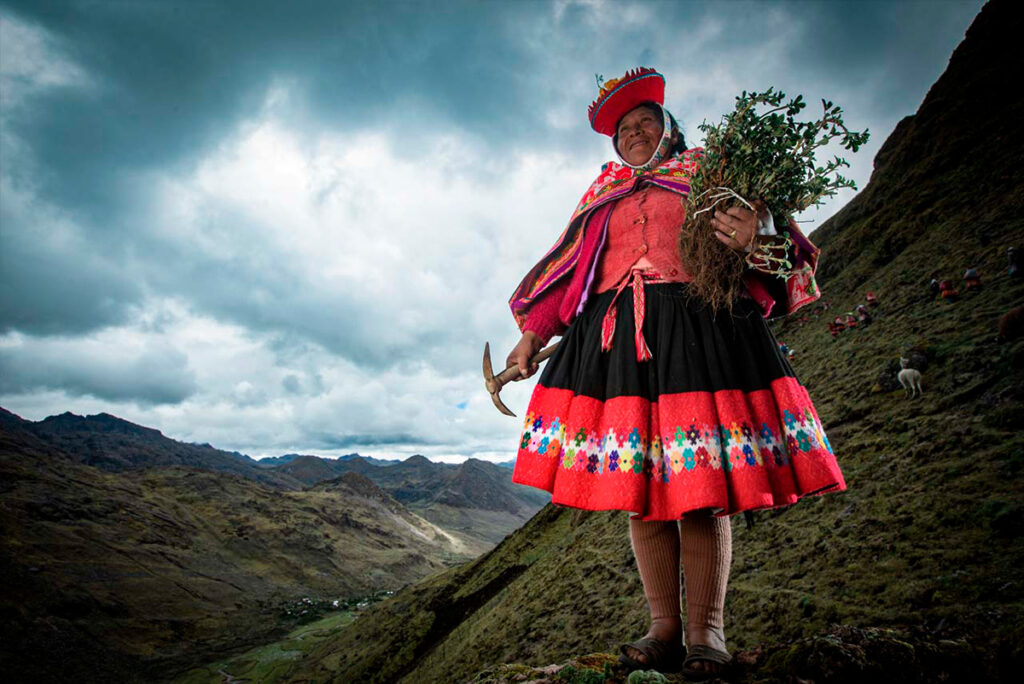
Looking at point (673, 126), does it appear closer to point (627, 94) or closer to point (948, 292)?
point (627, 94)

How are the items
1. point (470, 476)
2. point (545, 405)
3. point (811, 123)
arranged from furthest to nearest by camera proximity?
1. point (470, 476)
2. point (545, 405)
3. point (811, 123)

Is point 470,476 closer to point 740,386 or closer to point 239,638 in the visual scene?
point 239,638

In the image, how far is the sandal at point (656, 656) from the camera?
1.90m

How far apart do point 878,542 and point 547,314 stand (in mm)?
2554

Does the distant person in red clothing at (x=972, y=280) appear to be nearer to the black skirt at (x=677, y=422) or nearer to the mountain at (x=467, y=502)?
the black skirt at (x=677, y=422)

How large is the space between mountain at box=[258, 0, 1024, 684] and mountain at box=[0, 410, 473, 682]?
91.3ft

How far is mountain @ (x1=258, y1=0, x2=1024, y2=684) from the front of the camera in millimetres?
1766

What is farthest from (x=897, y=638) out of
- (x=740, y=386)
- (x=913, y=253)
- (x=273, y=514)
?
(x=273, y=514)

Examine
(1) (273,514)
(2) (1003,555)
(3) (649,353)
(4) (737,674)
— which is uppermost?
(3) (649,353)

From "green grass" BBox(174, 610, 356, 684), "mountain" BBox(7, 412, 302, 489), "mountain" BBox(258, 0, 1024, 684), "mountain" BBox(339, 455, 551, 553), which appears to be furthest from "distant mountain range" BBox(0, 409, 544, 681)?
"mountain" BBox(7, 412, 302, 489)

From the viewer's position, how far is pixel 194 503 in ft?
181

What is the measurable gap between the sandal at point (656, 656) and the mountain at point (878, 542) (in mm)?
181

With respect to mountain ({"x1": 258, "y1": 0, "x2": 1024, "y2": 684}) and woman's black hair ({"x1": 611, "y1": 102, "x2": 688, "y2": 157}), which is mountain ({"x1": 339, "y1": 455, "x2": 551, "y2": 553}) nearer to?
mountain ({"x1": 258, "y1": 0, "x2": 1024, "y2": 684})

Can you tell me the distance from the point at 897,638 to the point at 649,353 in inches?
52.2
